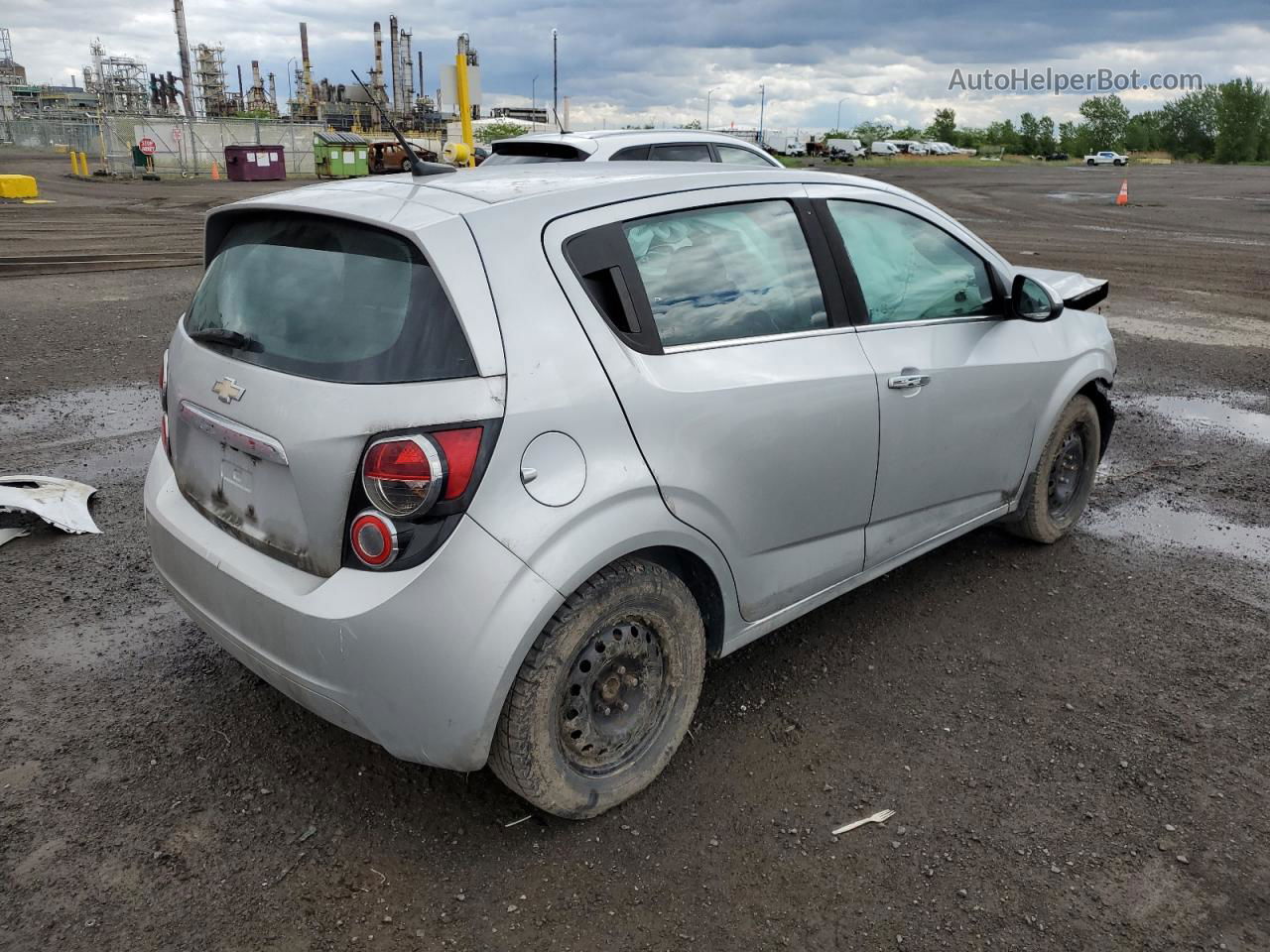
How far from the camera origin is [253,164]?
40.0 meters

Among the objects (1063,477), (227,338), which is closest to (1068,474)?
(1063,477)

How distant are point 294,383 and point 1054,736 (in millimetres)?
2618

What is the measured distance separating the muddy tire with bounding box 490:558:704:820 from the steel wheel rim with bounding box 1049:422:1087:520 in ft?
8.20

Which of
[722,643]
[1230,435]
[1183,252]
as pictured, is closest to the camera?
[722,643]

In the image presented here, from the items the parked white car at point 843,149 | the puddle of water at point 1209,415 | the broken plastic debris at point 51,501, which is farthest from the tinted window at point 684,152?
the parked white car at point 843,149

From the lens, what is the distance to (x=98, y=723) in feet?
10.6

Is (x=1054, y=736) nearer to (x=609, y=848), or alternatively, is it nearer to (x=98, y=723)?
(x=609, y=848)

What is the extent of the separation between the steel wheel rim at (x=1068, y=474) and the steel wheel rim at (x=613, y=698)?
2.58 metres

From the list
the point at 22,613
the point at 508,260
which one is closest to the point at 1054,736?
the point at 508,260

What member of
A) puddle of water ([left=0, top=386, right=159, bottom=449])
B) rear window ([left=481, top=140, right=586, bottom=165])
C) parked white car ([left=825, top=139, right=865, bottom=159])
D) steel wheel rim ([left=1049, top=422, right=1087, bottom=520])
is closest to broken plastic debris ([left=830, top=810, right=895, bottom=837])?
steel wheel rim ([left=1049, top=422, right=1087, bottom=520])

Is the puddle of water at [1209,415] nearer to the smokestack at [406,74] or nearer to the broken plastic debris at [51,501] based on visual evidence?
the broken plastic debris at [51,501]

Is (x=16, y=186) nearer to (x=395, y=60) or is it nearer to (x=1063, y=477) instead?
(x=1063, y=477)

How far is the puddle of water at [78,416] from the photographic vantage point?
6.20 metres

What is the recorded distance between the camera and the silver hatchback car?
7.88 ft
